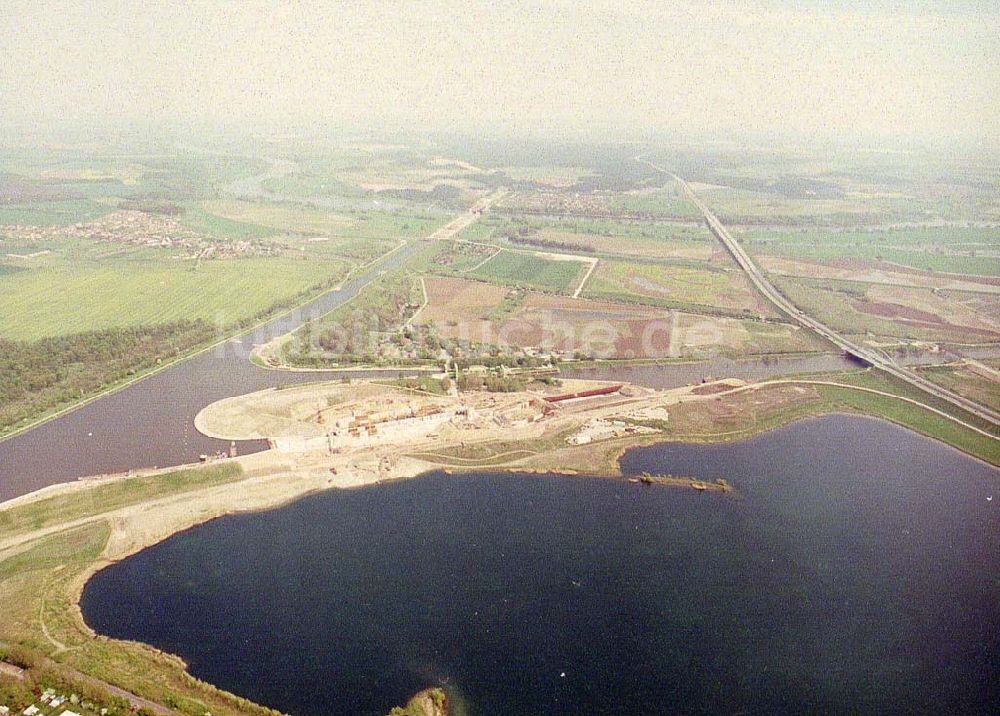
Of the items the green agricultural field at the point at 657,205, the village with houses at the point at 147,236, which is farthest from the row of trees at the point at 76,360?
the green agricultural field at the point at 657,205

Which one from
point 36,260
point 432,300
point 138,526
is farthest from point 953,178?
point 36,260

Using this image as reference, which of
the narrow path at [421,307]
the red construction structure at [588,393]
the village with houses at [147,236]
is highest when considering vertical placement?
the village with houses at [147,236]

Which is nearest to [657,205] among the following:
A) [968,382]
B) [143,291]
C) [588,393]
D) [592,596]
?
[968,382]

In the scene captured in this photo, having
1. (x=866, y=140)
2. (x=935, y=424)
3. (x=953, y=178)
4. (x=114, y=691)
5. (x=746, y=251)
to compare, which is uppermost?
(x=866, y=140)

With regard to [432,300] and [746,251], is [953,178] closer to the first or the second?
[746,251]

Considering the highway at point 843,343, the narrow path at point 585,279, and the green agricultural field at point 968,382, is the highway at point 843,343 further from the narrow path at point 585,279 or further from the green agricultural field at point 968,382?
the narrow path at point 585,279
